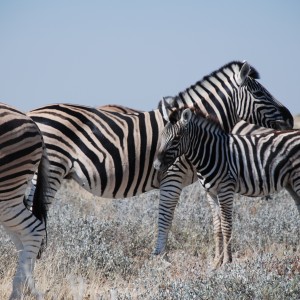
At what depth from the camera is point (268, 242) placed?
29.7ft

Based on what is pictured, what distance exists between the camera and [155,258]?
26.8ft

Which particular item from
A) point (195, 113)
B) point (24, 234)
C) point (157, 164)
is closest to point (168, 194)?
point (157, 164)

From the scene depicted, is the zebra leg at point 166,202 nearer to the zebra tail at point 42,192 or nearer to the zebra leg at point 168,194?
the zebra leg at point 168,194

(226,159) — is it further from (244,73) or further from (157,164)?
(244,73)

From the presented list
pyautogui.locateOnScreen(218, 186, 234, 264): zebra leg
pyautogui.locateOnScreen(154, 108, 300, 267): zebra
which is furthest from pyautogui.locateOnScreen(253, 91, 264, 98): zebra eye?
pyautogui.locateOnScreen(218, 186, 234, 264): zebra leg

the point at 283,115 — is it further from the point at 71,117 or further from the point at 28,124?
the point at 28,124

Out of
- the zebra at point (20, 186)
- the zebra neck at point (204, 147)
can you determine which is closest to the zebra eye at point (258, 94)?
the zebra neck at point (204, 147)

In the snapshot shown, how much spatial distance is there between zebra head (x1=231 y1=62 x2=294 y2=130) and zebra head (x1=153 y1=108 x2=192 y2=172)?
1.13m

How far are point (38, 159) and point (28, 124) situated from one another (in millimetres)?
364

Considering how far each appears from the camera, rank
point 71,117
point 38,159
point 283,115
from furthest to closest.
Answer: point 283,115
point 71,117
point 38,159

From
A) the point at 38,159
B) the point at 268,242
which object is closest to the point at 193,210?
the point at 268,242

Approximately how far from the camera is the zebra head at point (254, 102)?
9.41 metres

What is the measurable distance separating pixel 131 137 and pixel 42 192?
1.97m

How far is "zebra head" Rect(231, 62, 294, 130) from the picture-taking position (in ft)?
30.9
